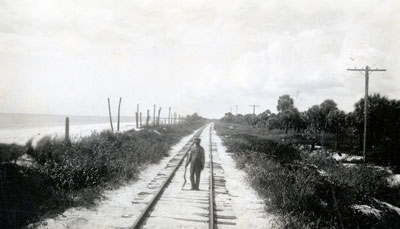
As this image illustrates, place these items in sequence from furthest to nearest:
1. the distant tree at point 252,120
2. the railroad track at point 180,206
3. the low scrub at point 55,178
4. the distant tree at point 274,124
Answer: the distant tree at point 252,120 → the distant tree at point 274,124 → the low scrub at point 55,178 → the railroad track at point 180,206

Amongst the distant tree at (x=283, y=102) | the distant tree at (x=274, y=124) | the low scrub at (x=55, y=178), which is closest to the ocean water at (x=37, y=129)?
the low scrub at (x=55, y=178)

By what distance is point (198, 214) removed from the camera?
7379 mm

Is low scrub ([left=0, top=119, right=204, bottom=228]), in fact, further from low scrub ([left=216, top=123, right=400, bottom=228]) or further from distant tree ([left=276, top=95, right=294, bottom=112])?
distant tree ([left=276, top=95, right=294, bottom=112])

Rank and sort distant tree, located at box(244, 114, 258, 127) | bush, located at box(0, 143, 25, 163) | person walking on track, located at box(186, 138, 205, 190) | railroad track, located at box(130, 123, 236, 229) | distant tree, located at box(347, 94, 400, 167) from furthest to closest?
distant tree, located at box(244, 114, 258, 127) < distant tree, located at box(347, 94, 400, 167) < person walking on track, located at box(186, 138, 205, 190) < bush, located at box(0, 143, 25, 163) < railroad track, located at box(130, 123, 236, 229)

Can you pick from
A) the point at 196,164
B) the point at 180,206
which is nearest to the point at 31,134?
the point at 196,164

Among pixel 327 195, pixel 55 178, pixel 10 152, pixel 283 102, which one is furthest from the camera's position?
pixel 283 102

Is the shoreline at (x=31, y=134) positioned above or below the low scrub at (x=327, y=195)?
above

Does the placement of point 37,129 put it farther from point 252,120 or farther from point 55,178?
point 252,120

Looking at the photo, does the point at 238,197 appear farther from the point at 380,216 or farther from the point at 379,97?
the point at 379,97

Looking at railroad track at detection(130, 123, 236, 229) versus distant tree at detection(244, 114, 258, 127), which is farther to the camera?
distant tree at detection(244, 114, 258, 127)

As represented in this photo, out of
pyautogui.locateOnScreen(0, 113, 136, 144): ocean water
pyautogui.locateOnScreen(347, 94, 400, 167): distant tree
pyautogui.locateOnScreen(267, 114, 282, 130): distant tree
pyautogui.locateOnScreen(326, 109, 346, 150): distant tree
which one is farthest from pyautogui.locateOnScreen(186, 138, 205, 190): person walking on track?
pyautogui.locateOnScreen(267, 114, 282, 130): distant tree

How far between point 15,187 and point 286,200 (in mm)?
6656

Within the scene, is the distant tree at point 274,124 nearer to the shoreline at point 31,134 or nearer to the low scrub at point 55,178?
the shoreline at point 31,134

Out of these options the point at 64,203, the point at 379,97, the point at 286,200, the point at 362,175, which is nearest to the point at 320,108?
the point at 379,97
